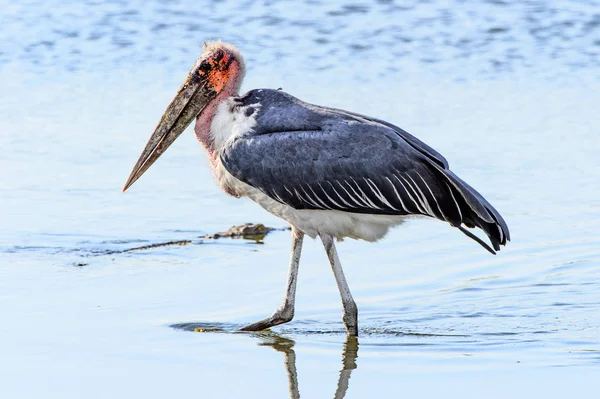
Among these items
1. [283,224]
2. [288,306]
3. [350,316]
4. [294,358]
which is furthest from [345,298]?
[283,224]

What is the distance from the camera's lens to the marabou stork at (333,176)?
739 cm

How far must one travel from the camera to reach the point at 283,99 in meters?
7.61

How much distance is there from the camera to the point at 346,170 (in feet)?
24.5

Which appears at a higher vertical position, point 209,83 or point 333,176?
point 209,83

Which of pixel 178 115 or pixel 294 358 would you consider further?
pixel 178 115

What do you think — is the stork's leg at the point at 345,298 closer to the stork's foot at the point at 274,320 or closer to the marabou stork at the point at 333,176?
the marabou stork at the point at 333,176

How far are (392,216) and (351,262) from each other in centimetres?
125

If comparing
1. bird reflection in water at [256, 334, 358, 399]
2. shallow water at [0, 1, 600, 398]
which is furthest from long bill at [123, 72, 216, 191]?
bird reflection in water at [256, 334, 358, 399]

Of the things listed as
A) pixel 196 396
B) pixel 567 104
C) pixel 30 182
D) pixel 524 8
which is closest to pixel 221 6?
pixel 524 8

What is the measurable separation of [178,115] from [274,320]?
1.42 m

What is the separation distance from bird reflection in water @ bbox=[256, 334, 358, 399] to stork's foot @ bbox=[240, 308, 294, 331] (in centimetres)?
7

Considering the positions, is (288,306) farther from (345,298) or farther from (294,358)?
(294,358)

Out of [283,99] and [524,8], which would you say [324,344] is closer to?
[283,99]

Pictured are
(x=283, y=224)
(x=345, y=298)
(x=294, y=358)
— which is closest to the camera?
(x=294, y=358)
